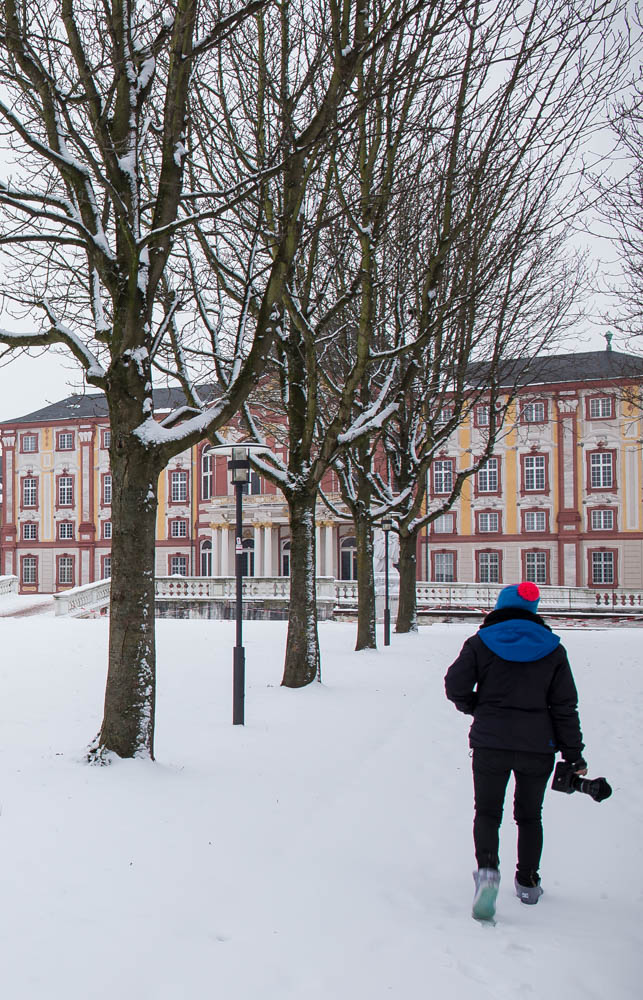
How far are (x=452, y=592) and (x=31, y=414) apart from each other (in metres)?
36.1

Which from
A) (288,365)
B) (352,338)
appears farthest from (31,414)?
(288,365)

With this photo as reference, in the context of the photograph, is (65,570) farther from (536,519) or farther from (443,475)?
(536,519)

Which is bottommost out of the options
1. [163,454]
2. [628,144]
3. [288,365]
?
[163,454]

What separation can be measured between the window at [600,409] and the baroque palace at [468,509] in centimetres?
5

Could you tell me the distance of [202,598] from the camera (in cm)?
3812

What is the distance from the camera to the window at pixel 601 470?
46000 mm

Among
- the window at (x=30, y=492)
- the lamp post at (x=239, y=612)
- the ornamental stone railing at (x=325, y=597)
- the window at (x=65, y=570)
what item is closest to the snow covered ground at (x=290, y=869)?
the lamp post at (x=239, y=612)

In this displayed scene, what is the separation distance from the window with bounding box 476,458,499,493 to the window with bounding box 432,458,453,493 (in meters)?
1.67

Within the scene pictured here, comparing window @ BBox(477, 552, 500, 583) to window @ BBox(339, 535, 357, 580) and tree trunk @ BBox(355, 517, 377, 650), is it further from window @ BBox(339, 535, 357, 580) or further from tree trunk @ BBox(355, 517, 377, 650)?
tree trunk @ BBox(355, 517, 377, 650)

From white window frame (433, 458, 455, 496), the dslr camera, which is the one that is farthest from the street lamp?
white window frame (433, 458, 455, 496)

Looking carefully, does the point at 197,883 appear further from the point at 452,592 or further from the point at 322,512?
the point at 322,512

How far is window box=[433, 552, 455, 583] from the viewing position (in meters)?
48.7

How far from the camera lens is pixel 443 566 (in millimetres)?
48844

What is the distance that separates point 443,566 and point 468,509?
3532mm
